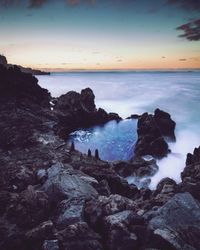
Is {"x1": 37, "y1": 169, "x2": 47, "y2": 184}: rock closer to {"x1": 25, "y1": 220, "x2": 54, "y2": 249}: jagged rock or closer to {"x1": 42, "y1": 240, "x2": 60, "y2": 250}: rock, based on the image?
{"x1": 25, "y1": 220, "x2": 54, "y2": 249}: jagged rock

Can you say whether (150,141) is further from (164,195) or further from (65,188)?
(65,188)

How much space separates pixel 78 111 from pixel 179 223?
102 feet

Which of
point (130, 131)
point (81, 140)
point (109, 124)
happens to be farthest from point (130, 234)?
point (109, 124)

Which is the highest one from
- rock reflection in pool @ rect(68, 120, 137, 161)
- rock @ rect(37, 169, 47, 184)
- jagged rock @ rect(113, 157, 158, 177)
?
rock @ rect(37, 169, 47, 184)

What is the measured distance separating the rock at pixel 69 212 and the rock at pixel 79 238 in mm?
526

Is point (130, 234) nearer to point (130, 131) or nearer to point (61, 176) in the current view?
point (61, 176)

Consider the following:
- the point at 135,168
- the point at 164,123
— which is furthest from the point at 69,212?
the point at 164,123

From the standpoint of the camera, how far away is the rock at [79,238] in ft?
24.9

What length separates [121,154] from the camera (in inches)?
1178

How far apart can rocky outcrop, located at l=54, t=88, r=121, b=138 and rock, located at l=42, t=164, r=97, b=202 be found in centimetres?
2341

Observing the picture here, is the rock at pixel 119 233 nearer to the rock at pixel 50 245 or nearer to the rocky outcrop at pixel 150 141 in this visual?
the rock at pixel 50 245

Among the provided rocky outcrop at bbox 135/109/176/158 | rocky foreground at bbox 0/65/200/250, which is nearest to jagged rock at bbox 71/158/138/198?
rocky foreground at bbox 0/65/200/250

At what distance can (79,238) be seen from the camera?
775 centimetres

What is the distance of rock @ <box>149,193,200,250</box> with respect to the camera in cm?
759
